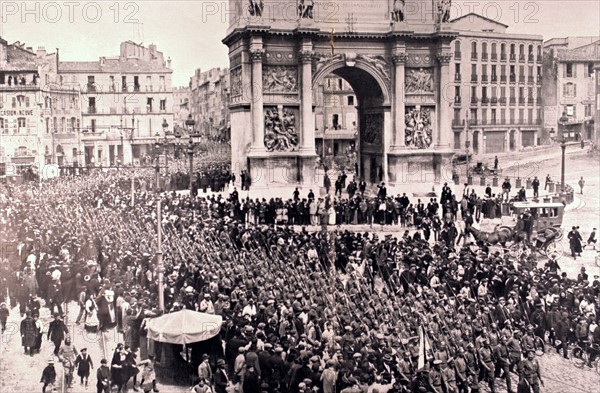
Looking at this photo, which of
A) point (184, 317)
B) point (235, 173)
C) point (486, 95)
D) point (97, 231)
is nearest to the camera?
point (184, 317)

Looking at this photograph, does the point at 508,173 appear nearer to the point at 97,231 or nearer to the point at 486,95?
the point at 486,95

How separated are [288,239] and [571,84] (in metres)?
50.4

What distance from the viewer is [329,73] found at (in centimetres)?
3797

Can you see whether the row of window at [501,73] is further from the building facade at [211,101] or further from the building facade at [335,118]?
the building facade at [211,101]

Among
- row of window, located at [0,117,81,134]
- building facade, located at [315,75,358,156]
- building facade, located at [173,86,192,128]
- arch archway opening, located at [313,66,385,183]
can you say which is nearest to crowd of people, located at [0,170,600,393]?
row of window, located at [0,117,81,134]

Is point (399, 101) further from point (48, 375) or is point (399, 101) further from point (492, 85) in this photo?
point (492, 85)

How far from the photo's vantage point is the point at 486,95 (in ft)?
217

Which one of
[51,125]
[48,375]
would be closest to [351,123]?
[51,125]

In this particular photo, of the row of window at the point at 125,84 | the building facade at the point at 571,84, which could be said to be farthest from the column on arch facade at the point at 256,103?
the building facade at the point at 571,84

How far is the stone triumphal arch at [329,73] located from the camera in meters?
36.1

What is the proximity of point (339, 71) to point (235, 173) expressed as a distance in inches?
321

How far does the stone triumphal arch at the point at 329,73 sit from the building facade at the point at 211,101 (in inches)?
1505

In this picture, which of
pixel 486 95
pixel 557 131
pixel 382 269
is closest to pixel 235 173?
pixel 382 269

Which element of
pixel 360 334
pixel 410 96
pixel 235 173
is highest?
pixel 410 96
